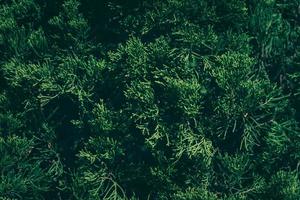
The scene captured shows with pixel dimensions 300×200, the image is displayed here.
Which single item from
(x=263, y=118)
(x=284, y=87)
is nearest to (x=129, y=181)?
(x=263, y=118)

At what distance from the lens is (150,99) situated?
7.08 meters

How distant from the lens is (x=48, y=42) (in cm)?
788

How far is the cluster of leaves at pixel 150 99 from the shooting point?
7.06 m

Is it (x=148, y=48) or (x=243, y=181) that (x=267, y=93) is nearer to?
(x=243, y=181)

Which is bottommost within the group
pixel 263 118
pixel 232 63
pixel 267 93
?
pixel 263 118

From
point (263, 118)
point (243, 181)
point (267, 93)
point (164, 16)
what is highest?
point (164, 16)

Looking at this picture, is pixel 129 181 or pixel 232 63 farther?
pixel 129 181

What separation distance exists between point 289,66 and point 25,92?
160 inches

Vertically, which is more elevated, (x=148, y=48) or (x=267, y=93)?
(x=148, y=48)

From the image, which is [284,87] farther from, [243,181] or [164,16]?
[164,16]

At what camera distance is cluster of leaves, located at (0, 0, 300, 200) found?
706cm

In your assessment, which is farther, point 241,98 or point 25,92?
point 25,92

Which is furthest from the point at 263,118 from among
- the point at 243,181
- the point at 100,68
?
the point at 100,68

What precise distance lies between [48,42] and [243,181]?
369 cm
